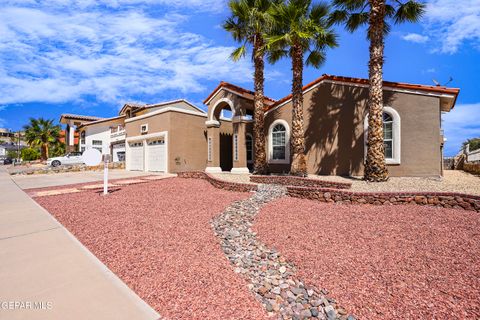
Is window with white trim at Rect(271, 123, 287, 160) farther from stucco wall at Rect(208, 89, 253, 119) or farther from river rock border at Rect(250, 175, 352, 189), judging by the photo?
river rock border at Rect(250, 175, 352, 189)

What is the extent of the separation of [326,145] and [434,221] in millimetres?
8874

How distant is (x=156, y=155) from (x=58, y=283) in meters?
17.9

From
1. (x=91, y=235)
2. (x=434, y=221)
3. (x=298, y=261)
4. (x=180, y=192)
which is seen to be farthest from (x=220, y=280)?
(x=180, y=192)

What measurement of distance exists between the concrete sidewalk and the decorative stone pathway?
63.3 inches

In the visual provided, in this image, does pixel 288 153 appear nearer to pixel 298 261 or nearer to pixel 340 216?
pixel 340 216

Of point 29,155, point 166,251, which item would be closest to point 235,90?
point 166,251

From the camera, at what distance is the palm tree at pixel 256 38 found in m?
14.6

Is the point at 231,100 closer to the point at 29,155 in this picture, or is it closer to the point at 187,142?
the point at 187,142

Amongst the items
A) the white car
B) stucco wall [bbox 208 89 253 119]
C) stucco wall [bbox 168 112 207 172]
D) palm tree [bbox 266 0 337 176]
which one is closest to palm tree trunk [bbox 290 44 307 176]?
palm tree [bbox 266 0 337 176]

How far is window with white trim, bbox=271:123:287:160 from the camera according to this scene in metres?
16.7

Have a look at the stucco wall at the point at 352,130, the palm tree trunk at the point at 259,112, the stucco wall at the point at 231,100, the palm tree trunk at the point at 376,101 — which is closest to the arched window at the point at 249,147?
the stucco wall at the point at 231,100

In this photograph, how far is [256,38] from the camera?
15.2 meters

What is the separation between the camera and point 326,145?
14984 mm
